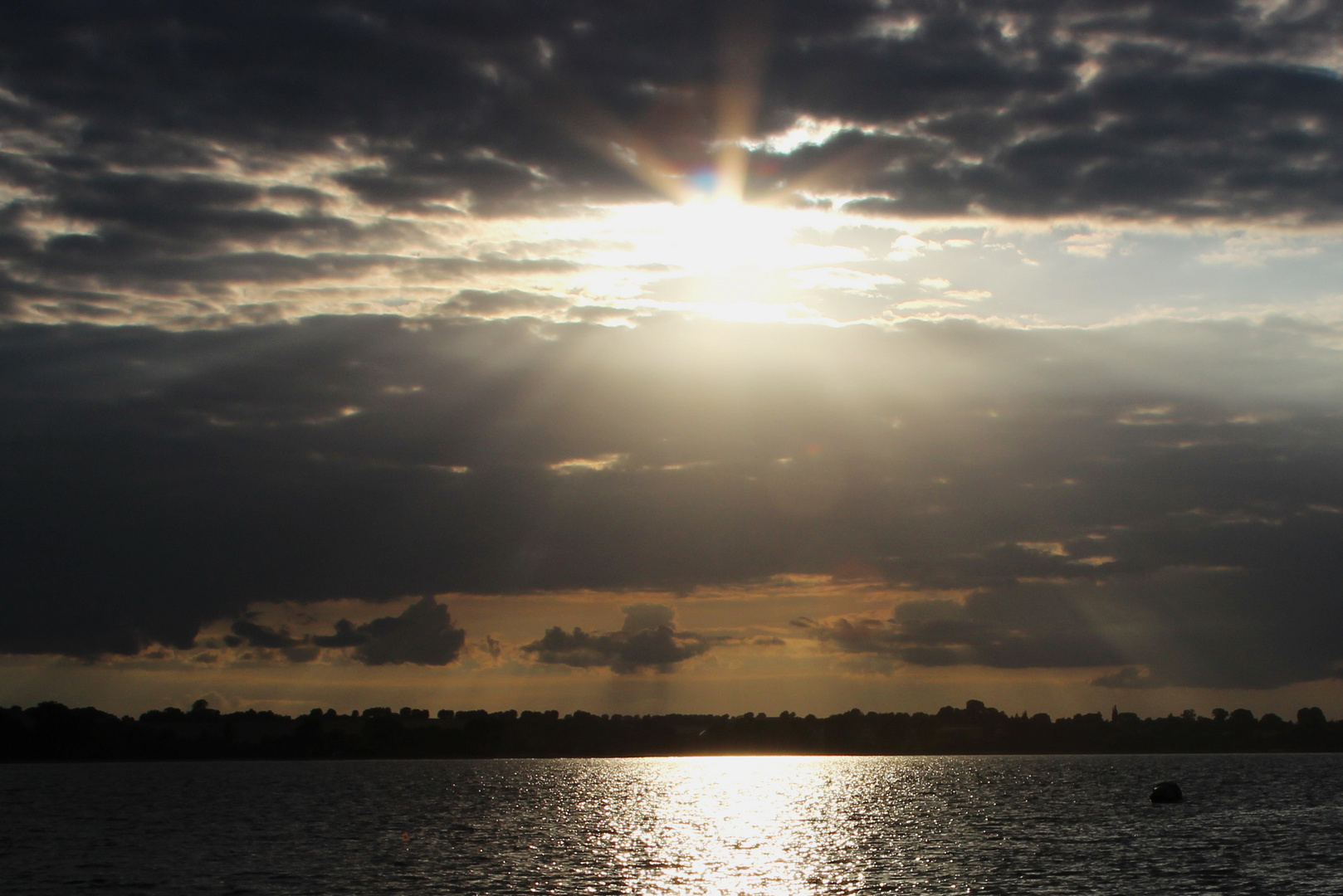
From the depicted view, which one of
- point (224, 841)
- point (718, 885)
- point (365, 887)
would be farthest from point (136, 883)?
point (718, 885)

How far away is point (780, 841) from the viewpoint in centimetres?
13338

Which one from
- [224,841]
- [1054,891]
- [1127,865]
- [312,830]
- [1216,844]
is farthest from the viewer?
[312,830]

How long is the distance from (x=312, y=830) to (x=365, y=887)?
6055cm

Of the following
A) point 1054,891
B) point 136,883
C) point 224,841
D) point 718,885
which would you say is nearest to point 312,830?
point 224,841

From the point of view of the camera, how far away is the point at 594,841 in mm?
132125

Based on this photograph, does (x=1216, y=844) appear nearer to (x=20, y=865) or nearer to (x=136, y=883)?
(x=136, y=883)

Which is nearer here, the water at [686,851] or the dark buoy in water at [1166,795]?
the water at [686,851]

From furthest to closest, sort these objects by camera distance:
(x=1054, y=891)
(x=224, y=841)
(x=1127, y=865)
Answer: (x=224, y=841) → (x=1127, y=865) → (x=1054, y=891)

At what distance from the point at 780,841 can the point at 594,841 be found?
21235mm

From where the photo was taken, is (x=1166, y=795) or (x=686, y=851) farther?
(x=1166, y=795)

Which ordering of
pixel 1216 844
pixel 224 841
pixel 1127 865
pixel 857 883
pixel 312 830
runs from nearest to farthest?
pixel 857 883
pixel 1127 865
pixel 1216 844
pixel 224 841
pixel 312 830

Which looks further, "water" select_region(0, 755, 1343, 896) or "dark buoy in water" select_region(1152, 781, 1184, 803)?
"dark buoy in water" select_region(1152, 781, 1184, 803)

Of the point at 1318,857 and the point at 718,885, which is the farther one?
the point at 1318,857

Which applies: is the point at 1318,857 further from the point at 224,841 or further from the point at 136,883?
the point at 224,841
